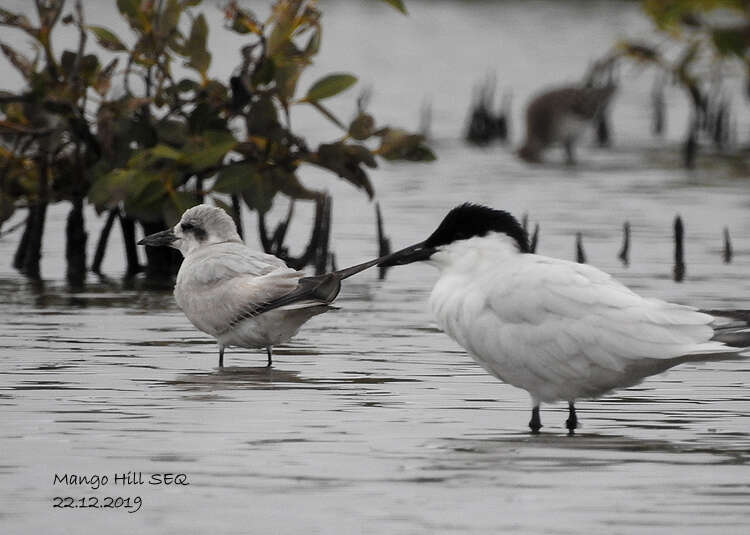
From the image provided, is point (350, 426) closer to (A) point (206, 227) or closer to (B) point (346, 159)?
(A) point (206, 227)

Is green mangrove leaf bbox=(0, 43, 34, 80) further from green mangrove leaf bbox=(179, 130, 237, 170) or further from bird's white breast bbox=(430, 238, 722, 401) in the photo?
bird's white breast bbox=(430, 238, 722, 401)

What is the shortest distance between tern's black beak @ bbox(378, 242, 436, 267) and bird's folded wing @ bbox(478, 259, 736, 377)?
1.58 feet

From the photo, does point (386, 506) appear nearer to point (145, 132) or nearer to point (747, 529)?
point (747, 529)

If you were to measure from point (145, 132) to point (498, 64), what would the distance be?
28590 mm

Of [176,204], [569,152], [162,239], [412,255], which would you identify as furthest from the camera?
[569,152]

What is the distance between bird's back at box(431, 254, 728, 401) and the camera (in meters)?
6.34

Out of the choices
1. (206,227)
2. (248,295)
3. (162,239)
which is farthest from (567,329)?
(162,239)

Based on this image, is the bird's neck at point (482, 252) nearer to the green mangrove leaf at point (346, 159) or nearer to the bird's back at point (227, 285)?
the bird's back at point (227, 285)

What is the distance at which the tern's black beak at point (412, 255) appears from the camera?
6848 millimetres

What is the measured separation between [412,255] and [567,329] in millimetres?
849

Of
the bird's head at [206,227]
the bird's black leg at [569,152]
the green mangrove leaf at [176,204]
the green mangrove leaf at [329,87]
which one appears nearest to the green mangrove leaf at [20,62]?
the green mangrove leaf at [176,204]

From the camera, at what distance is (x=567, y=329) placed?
20.9 ft

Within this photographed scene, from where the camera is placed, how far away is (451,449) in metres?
6.29

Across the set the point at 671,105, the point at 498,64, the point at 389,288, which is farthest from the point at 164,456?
Result: the point at 498,64
